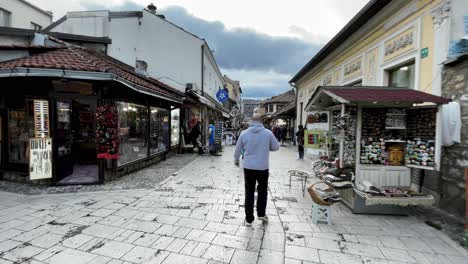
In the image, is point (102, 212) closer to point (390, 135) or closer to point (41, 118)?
point (41, 118)

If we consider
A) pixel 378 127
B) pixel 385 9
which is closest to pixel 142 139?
pixel 378 127

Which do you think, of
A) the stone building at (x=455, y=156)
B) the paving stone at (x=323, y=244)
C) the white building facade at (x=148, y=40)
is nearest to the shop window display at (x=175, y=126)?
the white building facade at (x=148, y=40)

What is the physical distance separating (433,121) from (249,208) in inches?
150

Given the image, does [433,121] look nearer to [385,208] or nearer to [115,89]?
[385,208]

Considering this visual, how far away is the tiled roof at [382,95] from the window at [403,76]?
1.96m

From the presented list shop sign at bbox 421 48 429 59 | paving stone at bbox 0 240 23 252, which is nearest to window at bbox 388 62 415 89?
shop sign at bbox 421 48 429 59

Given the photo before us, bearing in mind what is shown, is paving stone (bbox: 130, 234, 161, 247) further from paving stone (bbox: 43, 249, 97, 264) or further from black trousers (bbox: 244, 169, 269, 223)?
black trousers (bbox: 244, 169, 269, 223)

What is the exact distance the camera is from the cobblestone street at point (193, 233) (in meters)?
2.92

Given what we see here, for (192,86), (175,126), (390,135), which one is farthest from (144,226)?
(192,86)

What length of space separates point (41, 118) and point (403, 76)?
31.2ft

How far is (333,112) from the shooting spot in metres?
5.94

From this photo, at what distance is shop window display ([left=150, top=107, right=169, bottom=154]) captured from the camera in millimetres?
9056

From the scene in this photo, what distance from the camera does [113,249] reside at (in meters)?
3.04

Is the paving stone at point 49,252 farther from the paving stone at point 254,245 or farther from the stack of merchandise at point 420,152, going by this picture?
the stack of merchandise at point 420,152
